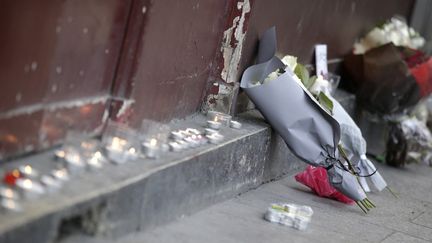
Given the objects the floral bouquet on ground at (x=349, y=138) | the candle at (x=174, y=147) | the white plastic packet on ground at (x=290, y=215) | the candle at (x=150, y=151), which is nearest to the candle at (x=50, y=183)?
the candle at (x=150, y=151)

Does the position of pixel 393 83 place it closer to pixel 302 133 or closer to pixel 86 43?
pixel 302 133

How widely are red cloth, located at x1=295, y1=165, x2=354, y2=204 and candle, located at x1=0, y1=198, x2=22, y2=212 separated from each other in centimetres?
280

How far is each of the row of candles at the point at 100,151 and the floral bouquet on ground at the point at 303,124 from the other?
0.38m

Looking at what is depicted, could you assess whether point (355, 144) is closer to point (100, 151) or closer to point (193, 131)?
point (193, 131)

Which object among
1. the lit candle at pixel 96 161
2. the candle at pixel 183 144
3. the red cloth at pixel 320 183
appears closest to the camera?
the lit candle at pixel 96 161

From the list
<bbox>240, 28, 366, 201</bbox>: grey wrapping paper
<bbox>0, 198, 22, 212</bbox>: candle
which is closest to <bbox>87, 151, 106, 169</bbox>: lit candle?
<bbox>0, 198, 22, 212</bbox>: candle

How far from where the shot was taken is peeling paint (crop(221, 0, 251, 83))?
5.40 metres

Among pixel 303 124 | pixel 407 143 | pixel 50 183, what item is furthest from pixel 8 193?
pixel 407 143

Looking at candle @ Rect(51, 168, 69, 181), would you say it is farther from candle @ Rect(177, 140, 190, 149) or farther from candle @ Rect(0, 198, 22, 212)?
candle @ Rect(177, 140, 190, 149)

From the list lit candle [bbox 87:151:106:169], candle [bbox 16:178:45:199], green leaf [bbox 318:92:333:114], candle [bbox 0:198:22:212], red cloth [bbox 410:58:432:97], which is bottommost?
candle [bbox 0:198:22:212]

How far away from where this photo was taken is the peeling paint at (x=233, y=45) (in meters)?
5.40

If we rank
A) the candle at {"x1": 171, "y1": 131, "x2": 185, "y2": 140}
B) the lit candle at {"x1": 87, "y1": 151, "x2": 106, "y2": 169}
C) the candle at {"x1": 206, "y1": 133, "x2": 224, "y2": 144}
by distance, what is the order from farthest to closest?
the candle at {"x1": 206, "y1": 133, "x2": 224, "y2": 144} < the candle at {"x1": 171, "y1": 131, "x2": 185, "y2": 140} < the lit candle at {"x1": 87, "y1": 151, "x2": 106, "y2": 169}

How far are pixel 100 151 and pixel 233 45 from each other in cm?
172

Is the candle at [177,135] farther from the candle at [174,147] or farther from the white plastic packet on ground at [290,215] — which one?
the white plastic packet on ground at [290,215]
